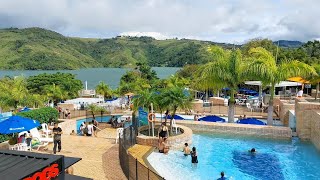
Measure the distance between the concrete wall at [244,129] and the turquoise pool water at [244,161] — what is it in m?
0.56

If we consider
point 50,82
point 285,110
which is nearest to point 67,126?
point 285,110

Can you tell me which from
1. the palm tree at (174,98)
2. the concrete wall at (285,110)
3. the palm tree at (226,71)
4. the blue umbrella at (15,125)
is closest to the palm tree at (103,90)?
the palm tree at (226,71)

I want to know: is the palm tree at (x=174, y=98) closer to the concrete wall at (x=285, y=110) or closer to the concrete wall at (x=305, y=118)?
the concrete wall at (x=305, y=118)

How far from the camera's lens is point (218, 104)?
31.5 metres

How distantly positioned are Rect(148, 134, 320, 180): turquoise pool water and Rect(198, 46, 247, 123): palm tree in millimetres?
4748

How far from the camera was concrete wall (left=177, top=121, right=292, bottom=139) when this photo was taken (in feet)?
65.3

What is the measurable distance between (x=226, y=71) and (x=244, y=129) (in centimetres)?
447

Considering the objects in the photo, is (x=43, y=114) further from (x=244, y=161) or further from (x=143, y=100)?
(x=244, y=161)

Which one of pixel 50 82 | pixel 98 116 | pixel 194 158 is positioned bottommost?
pixel 194 158

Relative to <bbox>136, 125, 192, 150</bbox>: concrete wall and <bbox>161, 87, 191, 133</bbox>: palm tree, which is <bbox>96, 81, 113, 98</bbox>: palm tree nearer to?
<bbox>161, 87, 191, 133</bbox>: palm tree

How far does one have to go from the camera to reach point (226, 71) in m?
23.1

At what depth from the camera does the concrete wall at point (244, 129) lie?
19891mm

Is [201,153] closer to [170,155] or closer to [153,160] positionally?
[170,155]

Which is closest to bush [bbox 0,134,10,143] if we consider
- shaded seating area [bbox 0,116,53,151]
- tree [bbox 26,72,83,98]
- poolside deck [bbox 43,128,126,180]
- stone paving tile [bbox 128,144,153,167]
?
shaded seating area [bbox 0,116,53,151]
